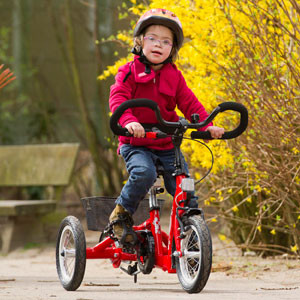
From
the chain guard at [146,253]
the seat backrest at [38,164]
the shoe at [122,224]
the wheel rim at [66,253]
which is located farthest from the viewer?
the seat backrest at [38,164]

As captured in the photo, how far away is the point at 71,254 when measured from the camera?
4.31 metres

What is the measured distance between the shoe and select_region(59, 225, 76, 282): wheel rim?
1.06 feet

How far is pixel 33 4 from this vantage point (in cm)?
1227

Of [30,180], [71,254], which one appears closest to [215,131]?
[71,254]

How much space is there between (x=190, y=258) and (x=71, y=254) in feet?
3.00

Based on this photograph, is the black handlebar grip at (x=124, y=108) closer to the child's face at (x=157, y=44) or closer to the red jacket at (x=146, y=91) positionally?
the red jacket at (x=146, y=91)

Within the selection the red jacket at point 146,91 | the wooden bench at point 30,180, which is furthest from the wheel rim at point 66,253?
the wooden bench at point 30,180

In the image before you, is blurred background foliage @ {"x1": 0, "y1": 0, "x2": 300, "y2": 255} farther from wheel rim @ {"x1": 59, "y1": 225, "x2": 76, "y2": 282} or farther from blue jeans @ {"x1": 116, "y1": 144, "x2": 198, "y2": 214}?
wheel rim @ {"x1": 59, "y1": 225, "x2": 76, "y2": 282}

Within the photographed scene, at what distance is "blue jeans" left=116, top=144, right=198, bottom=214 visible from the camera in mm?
3818

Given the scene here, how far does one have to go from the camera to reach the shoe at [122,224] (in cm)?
403

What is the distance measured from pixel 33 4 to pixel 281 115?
8.07 meters

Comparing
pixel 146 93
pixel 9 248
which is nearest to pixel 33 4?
pixel 9 248

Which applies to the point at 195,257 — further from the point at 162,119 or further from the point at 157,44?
the point at 157,44

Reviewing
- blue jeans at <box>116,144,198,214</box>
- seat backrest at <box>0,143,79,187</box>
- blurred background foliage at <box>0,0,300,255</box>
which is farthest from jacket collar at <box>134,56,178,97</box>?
seat backrest at <box>0,143,79,187</box>
